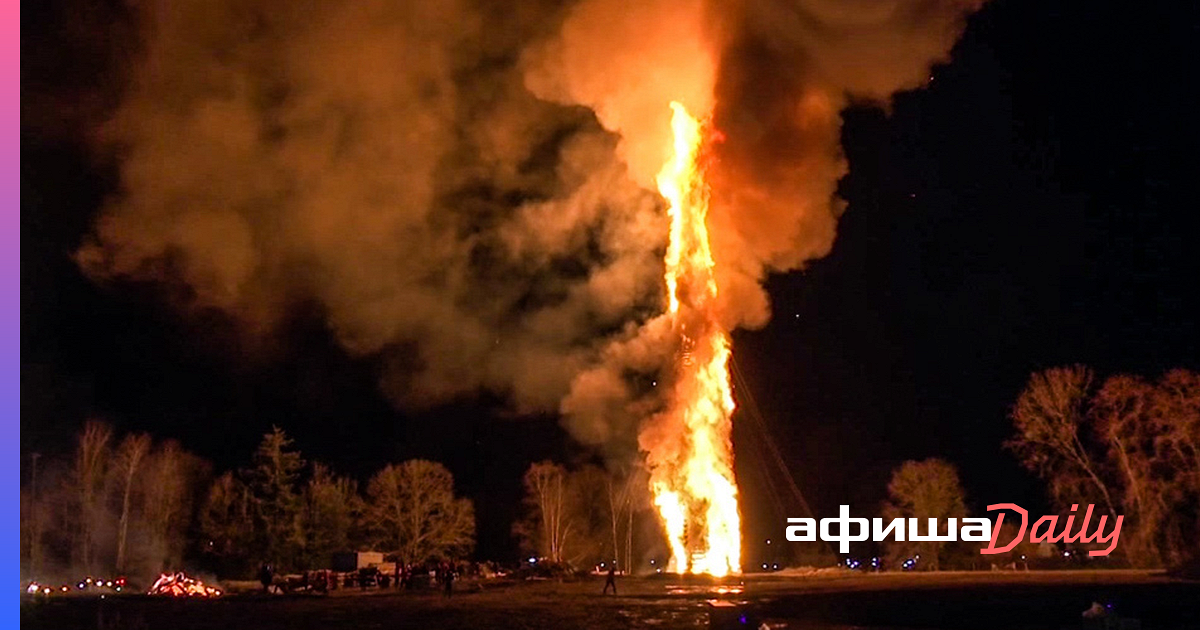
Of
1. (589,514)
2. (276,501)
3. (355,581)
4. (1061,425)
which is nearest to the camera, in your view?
(355,581)

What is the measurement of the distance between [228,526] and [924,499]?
117ft

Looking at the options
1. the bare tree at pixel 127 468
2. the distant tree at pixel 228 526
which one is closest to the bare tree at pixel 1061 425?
the distant tree at pixel 228 526

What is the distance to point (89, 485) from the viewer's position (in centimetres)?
6212

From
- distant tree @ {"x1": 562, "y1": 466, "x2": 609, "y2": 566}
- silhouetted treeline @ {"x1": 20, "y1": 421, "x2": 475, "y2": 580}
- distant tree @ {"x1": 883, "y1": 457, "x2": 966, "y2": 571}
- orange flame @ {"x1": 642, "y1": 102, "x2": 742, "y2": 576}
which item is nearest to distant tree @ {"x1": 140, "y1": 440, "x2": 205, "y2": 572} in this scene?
silhouetted treeline @ {"x1": 20, "y1": 421, "x2": 475, "y2": 580}

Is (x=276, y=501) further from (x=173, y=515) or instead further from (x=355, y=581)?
(x=355, y=581)

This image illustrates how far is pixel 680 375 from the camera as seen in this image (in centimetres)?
5338

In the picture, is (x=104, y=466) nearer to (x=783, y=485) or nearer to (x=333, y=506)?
(x=333, y=506)

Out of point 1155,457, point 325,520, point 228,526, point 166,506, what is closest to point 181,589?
point 228,526

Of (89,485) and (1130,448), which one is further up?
(1130,448)

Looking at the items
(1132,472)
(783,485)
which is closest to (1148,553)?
(1132,472)

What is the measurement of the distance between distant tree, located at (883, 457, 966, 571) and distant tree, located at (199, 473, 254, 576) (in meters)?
32.6

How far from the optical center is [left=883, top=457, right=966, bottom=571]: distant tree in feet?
191

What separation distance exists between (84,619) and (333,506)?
3417 cm

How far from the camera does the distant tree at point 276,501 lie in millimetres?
62062
